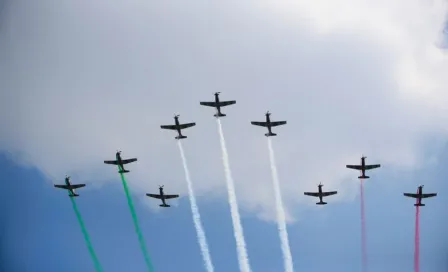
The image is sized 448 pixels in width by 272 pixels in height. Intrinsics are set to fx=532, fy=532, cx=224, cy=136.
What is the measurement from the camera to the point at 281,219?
49.8 ft

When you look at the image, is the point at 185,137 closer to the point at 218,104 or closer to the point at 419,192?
the point at 218,104

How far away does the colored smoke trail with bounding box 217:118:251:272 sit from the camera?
15.4 metres

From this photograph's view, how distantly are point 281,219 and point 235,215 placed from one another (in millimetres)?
1353

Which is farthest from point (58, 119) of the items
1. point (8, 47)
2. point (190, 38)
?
point (190, 38)

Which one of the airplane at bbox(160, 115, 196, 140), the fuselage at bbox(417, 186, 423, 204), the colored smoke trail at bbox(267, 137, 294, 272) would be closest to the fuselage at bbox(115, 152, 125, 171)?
the airplane at bbox(160, 115, 196, 140)

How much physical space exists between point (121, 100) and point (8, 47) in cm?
341

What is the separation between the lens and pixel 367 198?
14875 mm

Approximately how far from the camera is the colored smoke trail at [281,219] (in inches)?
595

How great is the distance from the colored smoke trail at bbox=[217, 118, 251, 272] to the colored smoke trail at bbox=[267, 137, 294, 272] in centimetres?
113

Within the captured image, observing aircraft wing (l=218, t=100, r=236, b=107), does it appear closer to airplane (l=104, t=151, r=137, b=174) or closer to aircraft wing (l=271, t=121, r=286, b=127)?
aircraft wing (l=271, t=121, r=286, b=127)

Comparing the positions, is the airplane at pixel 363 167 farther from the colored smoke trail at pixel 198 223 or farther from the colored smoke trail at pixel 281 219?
the colored smoke trail at pixel 198 223

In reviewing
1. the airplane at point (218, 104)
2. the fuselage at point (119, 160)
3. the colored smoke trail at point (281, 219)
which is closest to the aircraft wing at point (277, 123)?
the colored smoke trail at point (281, 219)

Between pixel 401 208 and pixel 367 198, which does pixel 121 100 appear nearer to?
pixel 367 198

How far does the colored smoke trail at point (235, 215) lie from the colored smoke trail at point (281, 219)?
1125mm
